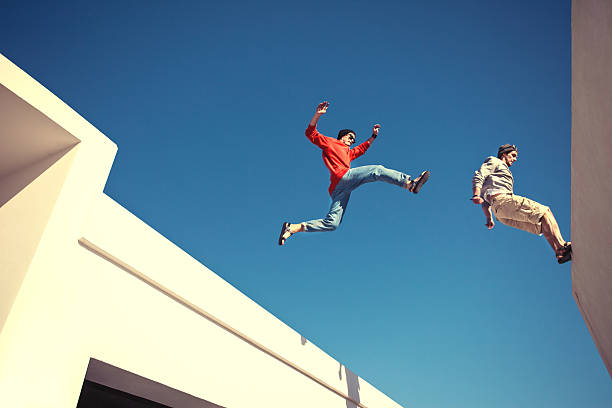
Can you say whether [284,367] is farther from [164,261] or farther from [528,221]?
[528,221]

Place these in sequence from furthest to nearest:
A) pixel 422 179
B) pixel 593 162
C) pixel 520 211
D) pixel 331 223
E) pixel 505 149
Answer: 1. pixel 331 223
2. pixel 505 149
3. pixel 422 179
4. pixel 520 211
5. pixel 593 162

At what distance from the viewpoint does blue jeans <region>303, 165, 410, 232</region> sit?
5.16 m

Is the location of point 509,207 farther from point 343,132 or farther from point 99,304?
point 99,304

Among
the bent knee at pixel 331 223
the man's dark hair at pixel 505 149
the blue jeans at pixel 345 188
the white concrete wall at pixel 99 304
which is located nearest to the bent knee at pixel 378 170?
the blue jeans at pixel 345 188

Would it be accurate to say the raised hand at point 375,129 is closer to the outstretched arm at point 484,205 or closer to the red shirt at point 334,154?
the red shirt at point 334,154

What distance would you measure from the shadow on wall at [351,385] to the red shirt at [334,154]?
229 centimetres

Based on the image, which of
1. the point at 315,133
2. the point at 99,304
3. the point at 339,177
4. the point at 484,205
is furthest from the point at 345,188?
the point at 99,304

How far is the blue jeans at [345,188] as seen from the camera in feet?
16.9

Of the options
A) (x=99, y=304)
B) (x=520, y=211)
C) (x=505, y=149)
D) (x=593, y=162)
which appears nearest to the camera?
(x=99, y=304)

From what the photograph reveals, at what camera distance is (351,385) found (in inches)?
A: 217

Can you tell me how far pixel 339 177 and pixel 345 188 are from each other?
16cm

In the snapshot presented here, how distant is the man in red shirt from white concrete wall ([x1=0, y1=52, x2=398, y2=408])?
5.48 ft

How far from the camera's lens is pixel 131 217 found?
297 cm

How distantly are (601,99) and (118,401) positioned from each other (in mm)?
3821
